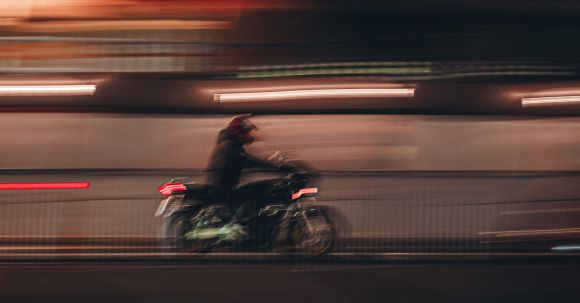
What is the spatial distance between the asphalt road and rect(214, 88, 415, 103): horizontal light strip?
193 cm

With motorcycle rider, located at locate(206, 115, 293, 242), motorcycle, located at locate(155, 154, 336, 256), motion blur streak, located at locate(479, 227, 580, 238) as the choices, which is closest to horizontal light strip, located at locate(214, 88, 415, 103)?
motorcycle rider, located at locate(206, 115, 293, 242)

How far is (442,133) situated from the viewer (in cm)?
945

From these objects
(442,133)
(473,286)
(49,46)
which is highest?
(49,46)

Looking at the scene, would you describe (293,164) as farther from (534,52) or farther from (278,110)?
(534,52)

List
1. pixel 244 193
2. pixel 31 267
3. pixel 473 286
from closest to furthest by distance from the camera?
pixel 473 286 → pixel 31 267 → pixel 244 193

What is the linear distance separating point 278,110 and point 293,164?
1.05 meters

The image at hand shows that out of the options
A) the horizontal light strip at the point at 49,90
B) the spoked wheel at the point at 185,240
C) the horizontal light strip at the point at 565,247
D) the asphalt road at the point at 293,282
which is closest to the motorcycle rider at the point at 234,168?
→ the spoked wheel at the point at 185,240

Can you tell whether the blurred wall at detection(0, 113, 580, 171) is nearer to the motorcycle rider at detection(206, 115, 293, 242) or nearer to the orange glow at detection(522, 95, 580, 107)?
the orange glow at detection(522, 95, 580, 107)

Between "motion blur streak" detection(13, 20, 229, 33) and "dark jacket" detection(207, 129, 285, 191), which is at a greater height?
"motion blur streak" detection(13, 20, 229, 33)

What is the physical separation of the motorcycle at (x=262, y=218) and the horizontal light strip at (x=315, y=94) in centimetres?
105

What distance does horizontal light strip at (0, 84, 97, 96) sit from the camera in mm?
9242

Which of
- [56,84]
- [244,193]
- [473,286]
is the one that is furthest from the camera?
[56,84]

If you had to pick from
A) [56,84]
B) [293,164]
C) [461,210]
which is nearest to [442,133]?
[461,210]

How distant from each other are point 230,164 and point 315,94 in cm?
142
